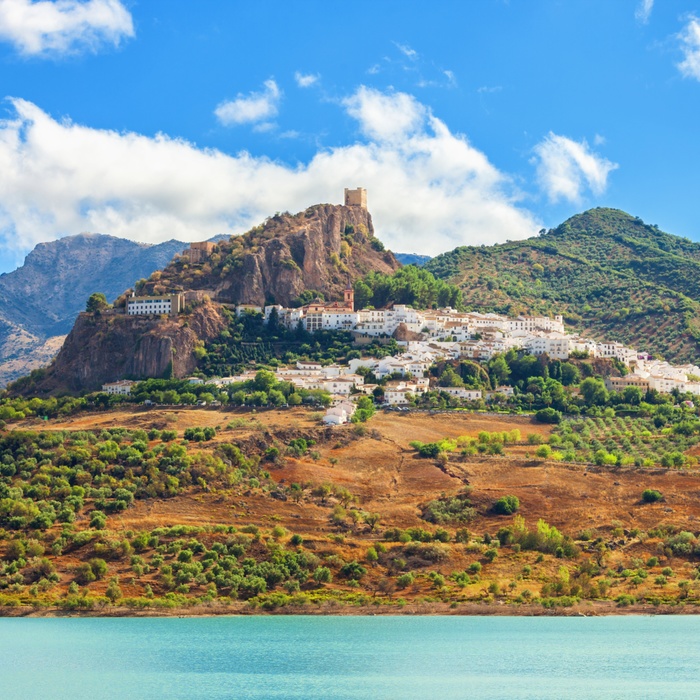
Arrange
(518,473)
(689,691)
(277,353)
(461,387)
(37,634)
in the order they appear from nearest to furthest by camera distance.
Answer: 1. (689,691)
2. (37,634)
3. (518,473)
4. (461,387)
5. (277,353)

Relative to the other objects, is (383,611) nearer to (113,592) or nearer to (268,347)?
(113,592)

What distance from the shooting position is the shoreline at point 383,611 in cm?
6372

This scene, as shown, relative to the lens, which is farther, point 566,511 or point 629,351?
point 629,351

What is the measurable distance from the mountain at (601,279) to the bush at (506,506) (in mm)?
54679

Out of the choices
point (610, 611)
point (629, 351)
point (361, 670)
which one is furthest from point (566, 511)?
point (629, 351)

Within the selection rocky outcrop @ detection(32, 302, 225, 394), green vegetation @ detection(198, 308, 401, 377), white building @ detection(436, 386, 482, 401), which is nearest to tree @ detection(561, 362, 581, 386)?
white building @ detection(436, 386, 482, 401)

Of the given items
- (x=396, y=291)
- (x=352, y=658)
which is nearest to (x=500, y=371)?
(x=396, y=291)

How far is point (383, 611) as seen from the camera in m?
64.9

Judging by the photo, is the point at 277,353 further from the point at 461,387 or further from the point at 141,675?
the point at 141,675

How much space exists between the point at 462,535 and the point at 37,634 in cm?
2613

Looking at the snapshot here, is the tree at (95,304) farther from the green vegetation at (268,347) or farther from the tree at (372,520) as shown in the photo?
the tree at (372,520)

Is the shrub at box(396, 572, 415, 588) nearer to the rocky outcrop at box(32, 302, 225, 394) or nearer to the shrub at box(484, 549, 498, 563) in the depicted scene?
the shrub at box(484, 549, 498, 563)

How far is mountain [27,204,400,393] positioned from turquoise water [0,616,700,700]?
44738mm

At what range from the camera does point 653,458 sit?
87000mm
